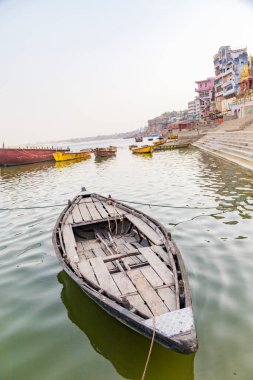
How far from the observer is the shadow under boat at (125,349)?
3658 mm

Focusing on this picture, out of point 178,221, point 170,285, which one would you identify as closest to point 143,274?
point 170,285

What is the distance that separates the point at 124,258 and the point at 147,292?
1.61 metres

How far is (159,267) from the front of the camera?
5152mm

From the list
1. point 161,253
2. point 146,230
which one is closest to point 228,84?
point 146,230

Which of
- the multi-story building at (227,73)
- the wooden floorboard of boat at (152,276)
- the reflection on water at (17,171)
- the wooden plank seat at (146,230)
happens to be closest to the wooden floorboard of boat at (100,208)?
the wooden plank seat at (146,230)

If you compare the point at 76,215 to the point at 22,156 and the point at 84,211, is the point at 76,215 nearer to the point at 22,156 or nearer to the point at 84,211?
the point at 84,211

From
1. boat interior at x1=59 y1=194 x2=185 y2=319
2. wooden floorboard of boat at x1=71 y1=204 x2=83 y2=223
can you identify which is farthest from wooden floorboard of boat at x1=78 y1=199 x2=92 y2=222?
wooden floorboard of boat at x1=71 y1=204 x2=83 y2=223

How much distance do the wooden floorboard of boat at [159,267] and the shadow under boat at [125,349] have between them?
1047 mm

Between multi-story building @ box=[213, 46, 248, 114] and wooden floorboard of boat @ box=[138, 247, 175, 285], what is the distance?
64541mm

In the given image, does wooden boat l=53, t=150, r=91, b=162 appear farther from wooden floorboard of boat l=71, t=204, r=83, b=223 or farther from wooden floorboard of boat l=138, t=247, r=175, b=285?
wooden floorboard of boat l=138, t=247, r=175, b=285

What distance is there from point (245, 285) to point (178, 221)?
4505 mm

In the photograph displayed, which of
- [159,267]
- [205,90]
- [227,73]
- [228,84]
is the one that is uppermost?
[205,90]

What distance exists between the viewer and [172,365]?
371 cm

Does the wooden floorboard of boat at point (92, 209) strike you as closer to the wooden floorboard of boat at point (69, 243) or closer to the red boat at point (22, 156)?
the wooden floorboard of boat at point (69, 243)
